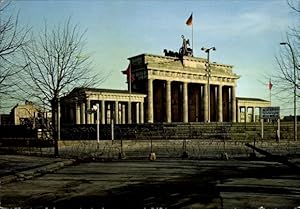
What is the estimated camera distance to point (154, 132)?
177 feet

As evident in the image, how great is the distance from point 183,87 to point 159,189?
74530mm

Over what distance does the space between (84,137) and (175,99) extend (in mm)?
43726

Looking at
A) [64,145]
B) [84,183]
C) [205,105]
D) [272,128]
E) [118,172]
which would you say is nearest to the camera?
[84,183]

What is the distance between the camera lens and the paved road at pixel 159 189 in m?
10.5

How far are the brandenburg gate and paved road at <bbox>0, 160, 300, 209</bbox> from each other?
194 ft

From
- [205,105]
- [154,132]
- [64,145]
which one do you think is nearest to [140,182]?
[64,145]

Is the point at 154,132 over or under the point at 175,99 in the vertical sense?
under

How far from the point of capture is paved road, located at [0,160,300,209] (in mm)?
10453

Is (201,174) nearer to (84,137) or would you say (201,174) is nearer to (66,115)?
(84,137)

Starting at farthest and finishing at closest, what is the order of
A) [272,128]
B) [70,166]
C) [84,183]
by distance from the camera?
[272,128] < [70,166] < [84,183]

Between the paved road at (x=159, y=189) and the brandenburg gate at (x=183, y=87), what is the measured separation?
58988mm

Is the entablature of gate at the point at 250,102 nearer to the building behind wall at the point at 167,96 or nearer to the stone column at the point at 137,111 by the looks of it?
the building behind wall at the point at 167,96

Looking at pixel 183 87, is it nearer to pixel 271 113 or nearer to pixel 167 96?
pixel 167 96

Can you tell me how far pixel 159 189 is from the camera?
12.8m
